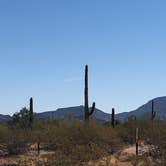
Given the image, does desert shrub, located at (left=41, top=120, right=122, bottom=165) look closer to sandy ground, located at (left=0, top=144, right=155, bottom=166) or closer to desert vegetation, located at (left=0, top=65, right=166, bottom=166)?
desert vegetation, located at (left=0, top=65, right=166, bottom=166)

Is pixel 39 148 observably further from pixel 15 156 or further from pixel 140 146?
pixel 140 146

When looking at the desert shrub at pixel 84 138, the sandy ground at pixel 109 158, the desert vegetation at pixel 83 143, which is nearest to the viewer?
the sandy ground at pixel 109 158

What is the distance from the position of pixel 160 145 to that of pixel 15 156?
758 cm

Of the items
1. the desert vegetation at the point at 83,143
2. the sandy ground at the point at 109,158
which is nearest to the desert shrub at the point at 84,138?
the desert vegetation at the point at 83,143

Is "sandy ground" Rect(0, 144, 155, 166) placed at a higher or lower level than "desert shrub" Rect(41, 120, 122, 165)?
lower

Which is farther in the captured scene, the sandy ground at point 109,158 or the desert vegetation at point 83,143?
the desert vegetation at point 83,143

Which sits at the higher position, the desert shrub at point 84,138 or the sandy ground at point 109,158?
the desert shrub at point 84,138

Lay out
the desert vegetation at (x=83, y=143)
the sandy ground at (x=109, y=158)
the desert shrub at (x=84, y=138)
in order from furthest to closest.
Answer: the desert shrub at (x=84, y=138), the desert vegetation at (x=83, y=143), the sandy ground at (x=109, y=158)

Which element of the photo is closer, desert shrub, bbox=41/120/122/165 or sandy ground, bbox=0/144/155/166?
sandy ground, bbox=0/144/155/166

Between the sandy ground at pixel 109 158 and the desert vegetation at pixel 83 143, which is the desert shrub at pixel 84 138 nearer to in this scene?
the desert vegetation at pixel 83 143

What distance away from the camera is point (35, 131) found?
94.3 feet

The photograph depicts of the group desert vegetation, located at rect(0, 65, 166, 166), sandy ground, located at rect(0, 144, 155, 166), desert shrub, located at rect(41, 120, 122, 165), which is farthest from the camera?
desert shrub, located at rect(41, 120, 122, 165)

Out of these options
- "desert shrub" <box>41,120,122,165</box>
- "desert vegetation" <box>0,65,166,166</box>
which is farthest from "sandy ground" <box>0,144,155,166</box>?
"desert shrub" <box>41,120,122,165</box>

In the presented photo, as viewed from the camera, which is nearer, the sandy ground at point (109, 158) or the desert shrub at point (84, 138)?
the sandy ground at point (109, 158)
